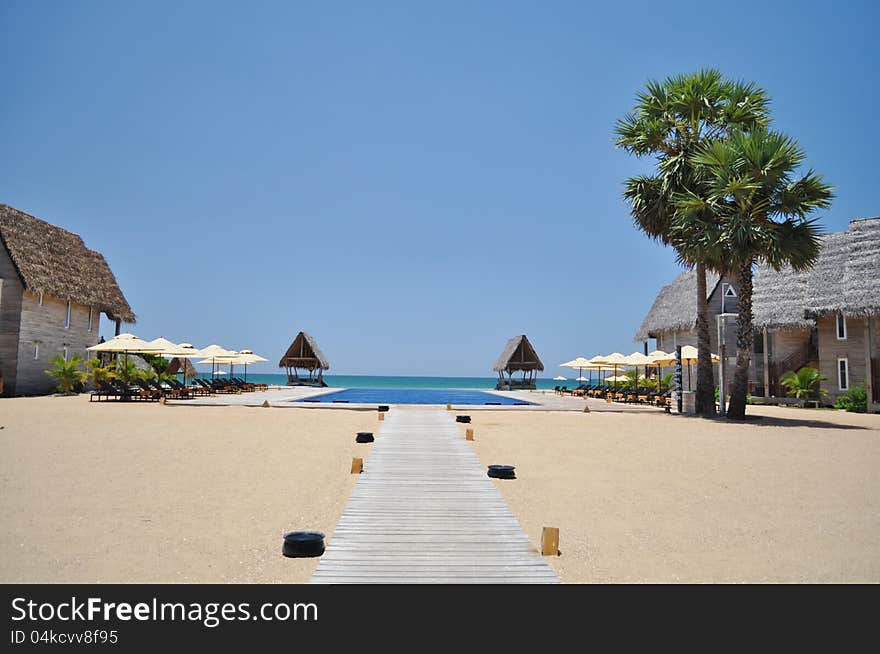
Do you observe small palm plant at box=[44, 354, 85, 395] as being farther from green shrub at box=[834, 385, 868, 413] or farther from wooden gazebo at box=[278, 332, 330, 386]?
green shrub at box=[834, 385, 868, 413]

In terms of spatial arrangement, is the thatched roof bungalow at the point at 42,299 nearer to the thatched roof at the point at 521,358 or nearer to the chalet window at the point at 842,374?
the thatched roof at the point at 521,358

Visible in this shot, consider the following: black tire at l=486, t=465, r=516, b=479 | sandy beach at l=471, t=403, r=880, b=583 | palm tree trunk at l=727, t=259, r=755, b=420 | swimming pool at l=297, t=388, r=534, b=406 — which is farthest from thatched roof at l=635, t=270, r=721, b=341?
black tire at l=486, t=465, r=516, b=479

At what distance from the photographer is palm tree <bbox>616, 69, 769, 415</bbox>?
1989 cm

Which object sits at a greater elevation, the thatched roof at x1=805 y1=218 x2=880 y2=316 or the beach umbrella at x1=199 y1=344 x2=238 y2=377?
the thatched roof at x1=805 y1=218 x2=880 y2=316

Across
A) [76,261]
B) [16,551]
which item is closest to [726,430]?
[16,551]

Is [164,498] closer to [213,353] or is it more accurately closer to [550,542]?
[550,542]

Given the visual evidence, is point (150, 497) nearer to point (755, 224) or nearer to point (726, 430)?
point (726, 430)

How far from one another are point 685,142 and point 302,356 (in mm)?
28006

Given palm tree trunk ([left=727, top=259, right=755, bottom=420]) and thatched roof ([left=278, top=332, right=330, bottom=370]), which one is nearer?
palm tree trunk ([left=727, top=259, right=755, bottom=420])

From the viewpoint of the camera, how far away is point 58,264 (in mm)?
28109

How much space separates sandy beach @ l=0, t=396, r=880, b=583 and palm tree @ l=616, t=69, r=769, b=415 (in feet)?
19.9

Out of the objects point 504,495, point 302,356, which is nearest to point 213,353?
point 302,356
